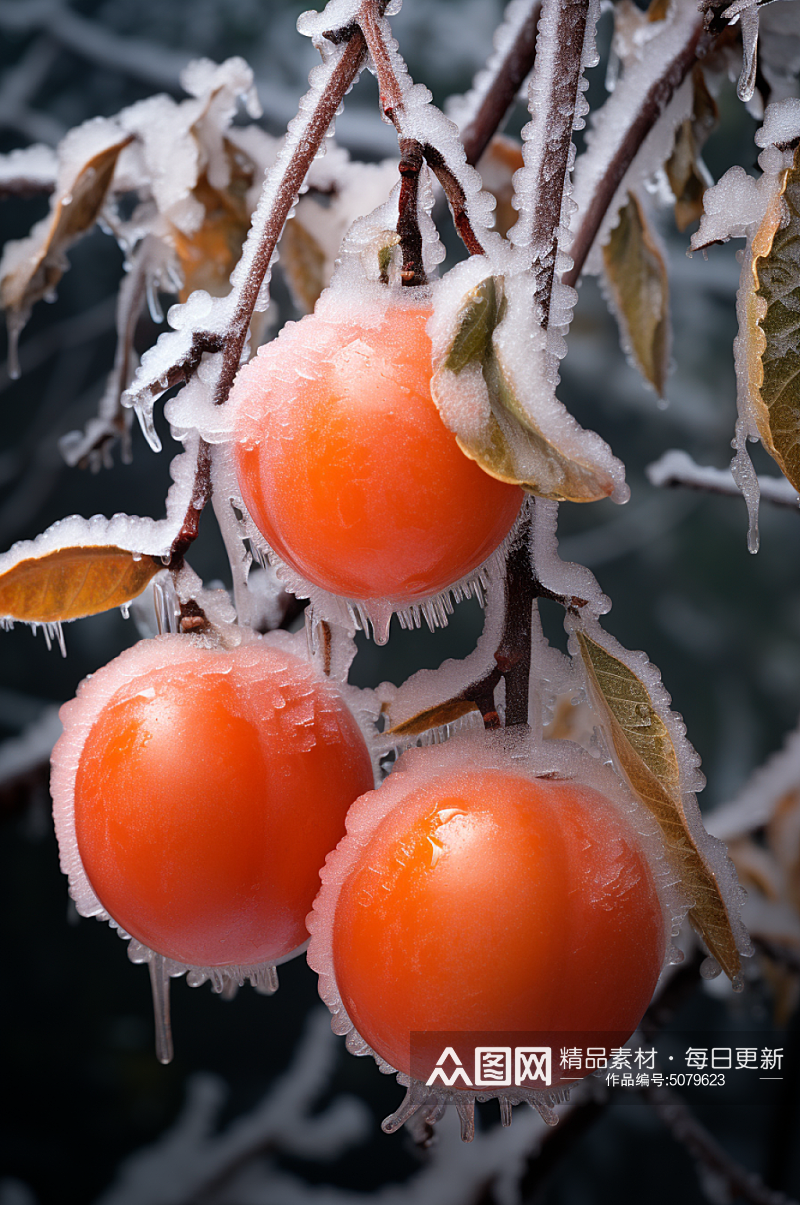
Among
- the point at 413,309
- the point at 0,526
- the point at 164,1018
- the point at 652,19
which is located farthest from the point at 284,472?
the point at 0,526

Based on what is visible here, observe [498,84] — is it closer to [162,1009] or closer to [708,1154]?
[162,1009]

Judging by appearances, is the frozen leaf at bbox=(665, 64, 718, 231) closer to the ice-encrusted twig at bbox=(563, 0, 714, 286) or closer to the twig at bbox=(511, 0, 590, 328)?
the ice-encrusted twig at bbox=(563, 0, 714, 286)

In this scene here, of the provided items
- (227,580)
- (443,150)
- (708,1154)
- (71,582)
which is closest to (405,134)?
(443,150)

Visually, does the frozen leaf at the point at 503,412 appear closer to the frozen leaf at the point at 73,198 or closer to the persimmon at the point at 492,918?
the persimmon at the point at 492,918

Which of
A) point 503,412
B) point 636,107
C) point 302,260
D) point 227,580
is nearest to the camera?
point 503,412

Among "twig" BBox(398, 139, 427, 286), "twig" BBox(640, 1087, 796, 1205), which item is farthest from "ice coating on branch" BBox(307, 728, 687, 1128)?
"twig" BBox(640, 1087, 796, 1205)
